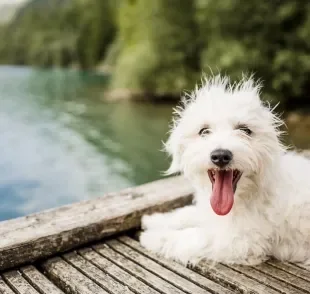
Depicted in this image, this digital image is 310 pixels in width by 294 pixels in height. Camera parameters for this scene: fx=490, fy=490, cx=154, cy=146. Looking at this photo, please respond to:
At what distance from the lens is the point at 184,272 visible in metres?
3.26

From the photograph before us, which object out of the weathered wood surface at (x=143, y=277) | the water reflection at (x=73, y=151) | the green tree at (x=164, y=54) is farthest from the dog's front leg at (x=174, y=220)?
the green tree at (x=164, y=54)

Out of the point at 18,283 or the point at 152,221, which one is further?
the point at 152,221

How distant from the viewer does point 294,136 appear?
46.6 ft

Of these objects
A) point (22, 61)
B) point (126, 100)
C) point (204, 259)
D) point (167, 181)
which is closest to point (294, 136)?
point (167, 181)

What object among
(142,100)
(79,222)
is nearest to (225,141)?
(79,222)

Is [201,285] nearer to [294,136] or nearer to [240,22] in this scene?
[294,136]

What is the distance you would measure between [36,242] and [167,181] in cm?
159

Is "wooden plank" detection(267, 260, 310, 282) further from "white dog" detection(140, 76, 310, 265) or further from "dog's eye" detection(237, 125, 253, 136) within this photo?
"dog's eye" detection(237, 125, 253, 136)

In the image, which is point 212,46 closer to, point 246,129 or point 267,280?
point 246,129

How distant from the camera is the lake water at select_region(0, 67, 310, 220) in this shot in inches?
355

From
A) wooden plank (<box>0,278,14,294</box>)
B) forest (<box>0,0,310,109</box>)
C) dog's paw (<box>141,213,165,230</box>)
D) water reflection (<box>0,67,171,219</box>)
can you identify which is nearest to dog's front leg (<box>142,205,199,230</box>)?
dog's paw (<box>141,213,165,230</box>)

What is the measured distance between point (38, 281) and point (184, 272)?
0.96 meters

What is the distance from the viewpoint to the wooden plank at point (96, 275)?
9.90 ft

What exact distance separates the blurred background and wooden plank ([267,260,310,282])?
169 centimetres
